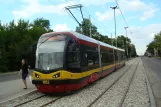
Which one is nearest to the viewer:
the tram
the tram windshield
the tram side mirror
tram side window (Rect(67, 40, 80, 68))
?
the tram

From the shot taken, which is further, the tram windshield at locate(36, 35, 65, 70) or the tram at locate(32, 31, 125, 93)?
the tram windshield at locate(36, 35, 65, 70)

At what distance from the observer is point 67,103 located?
37.2 ft

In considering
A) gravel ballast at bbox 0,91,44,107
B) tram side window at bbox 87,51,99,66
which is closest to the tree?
tram side window at bbox 87,51,99,66

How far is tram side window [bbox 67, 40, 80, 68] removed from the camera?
13.3 metres

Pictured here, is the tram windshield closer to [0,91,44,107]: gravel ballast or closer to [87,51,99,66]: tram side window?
[0,91,44,107]: gravel ballast

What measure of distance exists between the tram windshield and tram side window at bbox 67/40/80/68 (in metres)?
0.37

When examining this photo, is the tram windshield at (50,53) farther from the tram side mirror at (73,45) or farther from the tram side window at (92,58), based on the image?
the tram side window at (92,58)

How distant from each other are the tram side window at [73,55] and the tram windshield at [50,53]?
14.5 inches

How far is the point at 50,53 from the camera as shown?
13391 mm

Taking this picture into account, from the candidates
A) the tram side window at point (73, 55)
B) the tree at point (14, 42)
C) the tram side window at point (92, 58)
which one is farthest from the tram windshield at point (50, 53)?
the tree at point (14, 42)

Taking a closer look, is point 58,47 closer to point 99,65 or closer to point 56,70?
point 56,70

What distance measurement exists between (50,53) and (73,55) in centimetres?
Answer: 110

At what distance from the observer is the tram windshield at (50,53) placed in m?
13.1

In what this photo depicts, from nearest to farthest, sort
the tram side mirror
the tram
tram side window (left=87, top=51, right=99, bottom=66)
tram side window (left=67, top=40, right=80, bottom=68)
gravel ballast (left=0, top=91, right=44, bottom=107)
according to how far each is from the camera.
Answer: gravel ballast (left=0, top=91, right=44, bottom=107) < the tram < tram side window (left=67, top=40, right=80, bottom=68) < the tram side mirror < tram side window (left=87, top=51, right=99, bottom=66)
